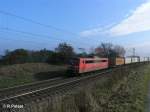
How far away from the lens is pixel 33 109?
1119 centimetres

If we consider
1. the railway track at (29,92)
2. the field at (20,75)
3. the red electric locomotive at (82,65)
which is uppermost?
the red electric locomotive at (82,65)

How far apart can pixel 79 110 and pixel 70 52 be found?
6762cm

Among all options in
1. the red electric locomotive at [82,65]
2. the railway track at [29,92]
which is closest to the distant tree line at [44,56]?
the red electric locomotive at [82,65]

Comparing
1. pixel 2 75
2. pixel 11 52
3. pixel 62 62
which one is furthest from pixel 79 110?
pixel 11 52

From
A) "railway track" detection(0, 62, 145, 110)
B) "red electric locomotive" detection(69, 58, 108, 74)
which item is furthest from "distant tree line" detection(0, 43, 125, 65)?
"railway track" detection(0, 62, 145, 110)

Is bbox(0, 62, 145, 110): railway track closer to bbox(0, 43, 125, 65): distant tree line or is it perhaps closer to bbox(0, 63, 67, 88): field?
bbox(0, 63, 67, 88): field

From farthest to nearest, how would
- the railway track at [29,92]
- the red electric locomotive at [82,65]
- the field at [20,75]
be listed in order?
the red electric locomotive at [82,65] → the field at [20,75] → the railway track at [29,92]

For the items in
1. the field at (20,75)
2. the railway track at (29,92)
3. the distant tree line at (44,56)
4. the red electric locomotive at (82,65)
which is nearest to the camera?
the railway track at (29,92)

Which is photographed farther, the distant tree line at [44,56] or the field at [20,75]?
the distant tree line at [44,56]

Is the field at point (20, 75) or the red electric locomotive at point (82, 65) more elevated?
the red electric locomotive at point (82, 65)

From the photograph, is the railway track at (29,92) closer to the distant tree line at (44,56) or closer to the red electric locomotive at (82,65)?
the red electric locomotive at (82,65)

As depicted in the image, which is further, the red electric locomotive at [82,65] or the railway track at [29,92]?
the red electric locomotive at [82,65]

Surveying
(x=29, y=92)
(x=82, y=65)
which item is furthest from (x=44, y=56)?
(x=29, y=92)

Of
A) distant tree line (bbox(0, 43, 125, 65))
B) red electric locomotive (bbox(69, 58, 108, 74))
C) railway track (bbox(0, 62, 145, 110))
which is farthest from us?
distant tree line (bbox(0, 43, 125, 65))
